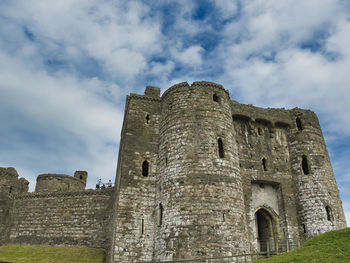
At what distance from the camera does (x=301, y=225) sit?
1942 centimetres

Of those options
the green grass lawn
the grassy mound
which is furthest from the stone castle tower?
the grassy mound

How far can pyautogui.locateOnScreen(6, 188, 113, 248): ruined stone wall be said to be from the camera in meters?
20.0

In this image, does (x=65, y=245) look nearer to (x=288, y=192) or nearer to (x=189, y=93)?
(x=189, y=93)

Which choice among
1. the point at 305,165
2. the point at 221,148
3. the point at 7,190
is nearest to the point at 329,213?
the point at 305,165

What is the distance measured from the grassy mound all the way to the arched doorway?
203 inches

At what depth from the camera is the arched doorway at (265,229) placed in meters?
19.1

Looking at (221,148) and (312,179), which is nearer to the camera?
(221,148)

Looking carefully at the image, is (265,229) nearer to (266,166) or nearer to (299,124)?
(266,166)

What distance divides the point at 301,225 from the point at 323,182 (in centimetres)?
346

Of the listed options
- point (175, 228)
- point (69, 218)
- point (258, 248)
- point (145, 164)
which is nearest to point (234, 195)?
point (175, 228)

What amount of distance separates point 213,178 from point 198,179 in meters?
0.84

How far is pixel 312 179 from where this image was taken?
20.5 meters

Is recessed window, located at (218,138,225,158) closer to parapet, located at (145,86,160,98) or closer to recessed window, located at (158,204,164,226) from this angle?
recessed window, located at (158,204,164,226)

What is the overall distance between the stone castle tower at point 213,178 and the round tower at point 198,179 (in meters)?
0.05
